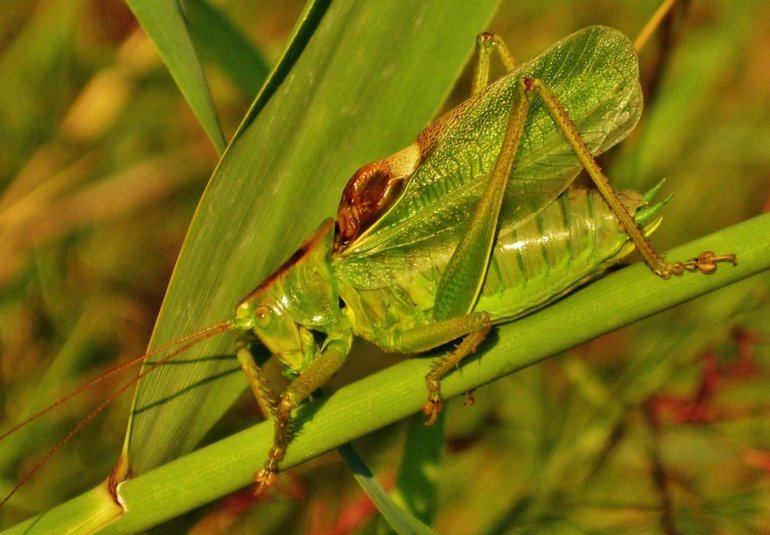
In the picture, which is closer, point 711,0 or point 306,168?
point 306,168

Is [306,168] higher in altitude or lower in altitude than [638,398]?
higher

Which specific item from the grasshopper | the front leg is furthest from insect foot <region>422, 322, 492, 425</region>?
the front leg

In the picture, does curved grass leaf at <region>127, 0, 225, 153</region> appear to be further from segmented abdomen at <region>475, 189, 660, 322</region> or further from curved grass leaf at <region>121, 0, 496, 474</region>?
segmented abdomen at <region>475, 189, 660, 322</region>

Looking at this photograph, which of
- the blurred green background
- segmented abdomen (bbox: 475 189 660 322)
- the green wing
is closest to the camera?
segmented abdomen (bbox: 475 189 660 322)

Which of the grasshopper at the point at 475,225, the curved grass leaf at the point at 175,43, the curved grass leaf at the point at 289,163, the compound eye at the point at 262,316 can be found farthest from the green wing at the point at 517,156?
the curved grass leaf at the point at 175,43

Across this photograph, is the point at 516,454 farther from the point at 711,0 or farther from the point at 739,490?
the point at 711,0

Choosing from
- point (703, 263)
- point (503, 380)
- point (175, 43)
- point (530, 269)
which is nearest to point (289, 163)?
point (175, 43)

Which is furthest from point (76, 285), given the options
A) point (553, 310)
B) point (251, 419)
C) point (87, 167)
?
point (553, 310)

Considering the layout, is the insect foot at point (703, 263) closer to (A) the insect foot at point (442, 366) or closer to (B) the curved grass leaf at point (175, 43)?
(A) the insect foot at point (442, 366)
